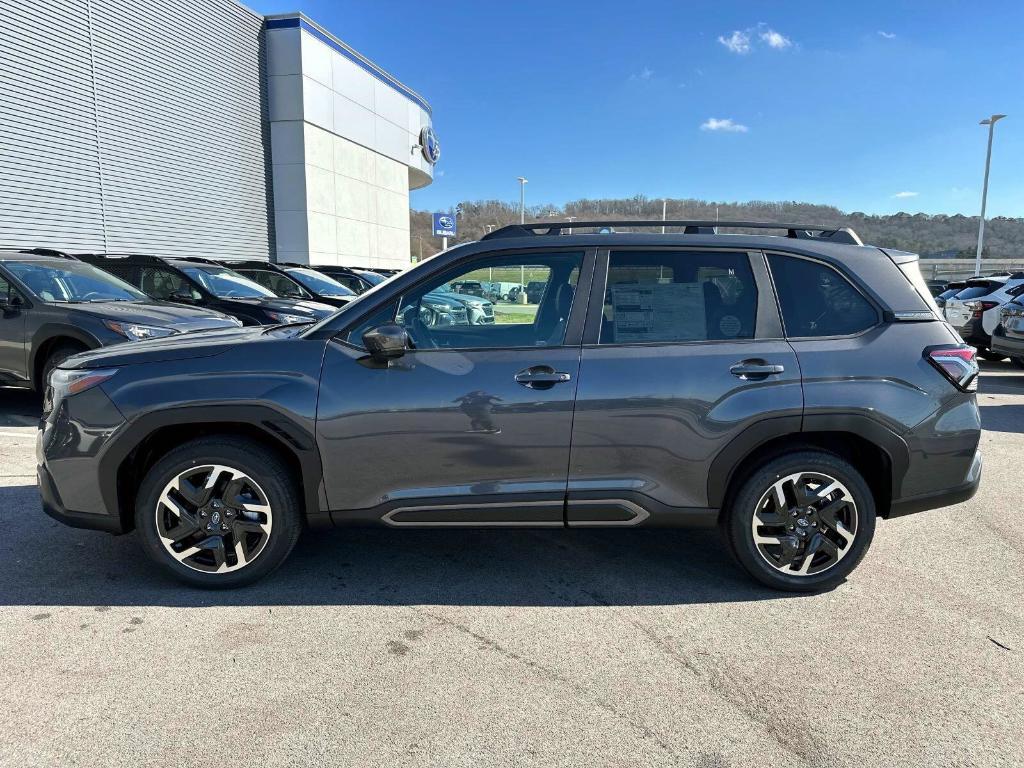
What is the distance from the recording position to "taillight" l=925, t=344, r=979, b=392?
333 cm

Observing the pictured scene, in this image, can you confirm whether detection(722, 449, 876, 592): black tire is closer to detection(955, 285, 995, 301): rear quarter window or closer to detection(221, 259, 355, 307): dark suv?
detection(221, 259, 355, 307): dark suv

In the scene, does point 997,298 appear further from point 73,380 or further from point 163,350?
point 73,380

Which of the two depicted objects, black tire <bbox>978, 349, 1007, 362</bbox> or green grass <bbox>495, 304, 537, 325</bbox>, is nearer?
green grass <bbox>495, 304, 537, 325</bbox>

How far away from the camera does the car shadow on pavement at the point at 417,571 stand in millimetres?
3381

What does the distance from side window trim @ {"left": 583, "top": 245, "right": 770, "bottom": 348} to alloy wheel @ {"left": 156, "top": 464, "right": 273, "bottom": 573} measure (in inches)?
71.2

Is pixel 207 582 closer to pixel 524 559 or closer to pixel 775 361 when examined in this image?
pixel 524 559

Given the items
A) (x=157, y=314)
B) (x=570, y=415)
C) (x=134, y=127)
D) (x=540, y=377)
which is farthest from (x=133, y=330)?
(x=134, y=127)

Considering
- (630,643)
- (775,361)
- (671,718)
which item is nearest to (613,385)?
(775,361)

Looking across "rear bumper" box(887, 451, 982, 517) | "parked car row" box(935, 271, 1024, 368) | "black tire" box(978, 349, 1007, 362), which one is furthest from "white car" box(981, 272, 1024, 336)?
"rear bumper" box(887, 451, 982, 517)

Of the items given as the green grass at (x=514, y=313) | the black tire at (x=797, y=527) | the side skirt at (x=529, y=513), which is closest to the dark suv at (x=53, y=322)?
the green grass at (x=514, y=313)

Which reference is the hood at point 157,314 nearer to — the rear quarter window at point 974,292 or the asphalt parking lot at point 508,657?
the asphalt parking lot at point 508,657

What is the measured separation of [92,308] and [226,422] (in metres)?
4.78

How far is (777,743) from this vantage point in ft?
7.72

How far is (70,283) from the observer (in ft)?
24.9
